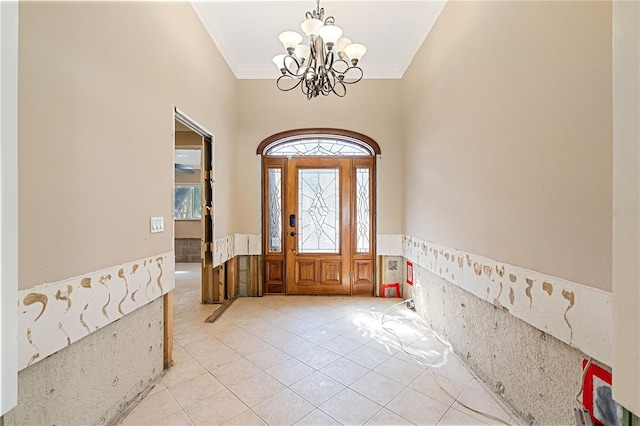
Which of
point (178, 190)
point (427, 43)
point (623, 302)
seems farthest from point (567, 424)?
point (178, 190)

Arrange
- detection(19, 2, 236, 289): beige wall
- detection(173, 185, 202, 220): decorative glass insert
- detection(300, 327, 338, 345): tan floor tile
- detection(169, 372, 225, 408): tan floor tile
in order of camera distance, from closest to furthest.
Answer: detection(19, 2, 236, 289): beige wall < detection(169, 372, 225, 408): tan floor tile < detection(300, 327, 338, 345): tan floor tile < detection(173, 185, 202, 220): decorative glass insert

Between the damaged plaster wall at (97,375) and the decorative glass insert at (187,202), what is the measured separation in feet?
20.0

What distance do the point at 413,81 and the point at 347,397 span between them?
12.0 feet

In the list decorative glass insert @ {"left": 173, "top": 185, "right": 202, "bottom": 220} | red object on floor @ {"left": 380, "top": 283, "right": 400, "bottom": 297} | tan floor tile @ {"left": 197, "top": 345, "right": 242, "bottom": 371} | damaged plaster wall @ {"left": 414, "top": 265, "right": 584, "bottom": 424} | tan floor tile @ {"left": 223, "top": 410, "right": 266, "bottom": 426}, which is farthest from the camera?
decorative glass insert @ {"left": 173, "top": 185, "right": 202, "bottom": 220}

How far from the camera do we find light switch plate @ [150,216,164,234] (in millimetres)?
2139

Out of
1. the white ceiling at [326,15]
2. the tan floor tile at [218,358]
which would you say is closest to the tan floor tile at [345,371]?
the tan floor tile at [218,358]

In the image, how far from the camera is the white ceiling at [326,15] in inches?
115

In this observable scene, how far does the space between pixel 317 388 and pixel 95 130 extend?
7.33 feet

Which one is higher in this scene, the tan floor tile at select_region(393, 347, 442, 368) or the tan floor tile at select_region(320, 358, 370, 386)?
the tan floor tile at select_region(320, 358, 370, 386)

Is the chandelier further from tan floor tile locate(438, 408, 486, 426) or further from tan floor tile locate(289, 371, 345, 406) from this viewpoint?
tan floor tile locate(438, 408, 486, 426)

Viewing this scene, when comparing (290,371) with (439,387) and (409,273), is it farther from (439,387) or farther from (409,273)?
(409,273)

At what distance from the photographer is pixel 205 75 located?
124 inches

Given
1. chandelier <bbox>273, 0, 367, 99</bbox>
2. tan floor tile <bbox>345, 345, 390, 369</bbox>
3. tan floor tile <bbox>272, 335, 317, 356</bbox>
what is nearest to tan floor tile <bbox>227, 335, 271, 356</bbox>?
tan floor tile <bbox>272, 335, 317, 356</bbox>

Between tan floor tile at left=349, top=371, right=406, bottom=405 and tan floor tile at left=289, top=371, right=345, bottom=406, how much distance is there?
0.47 feet
